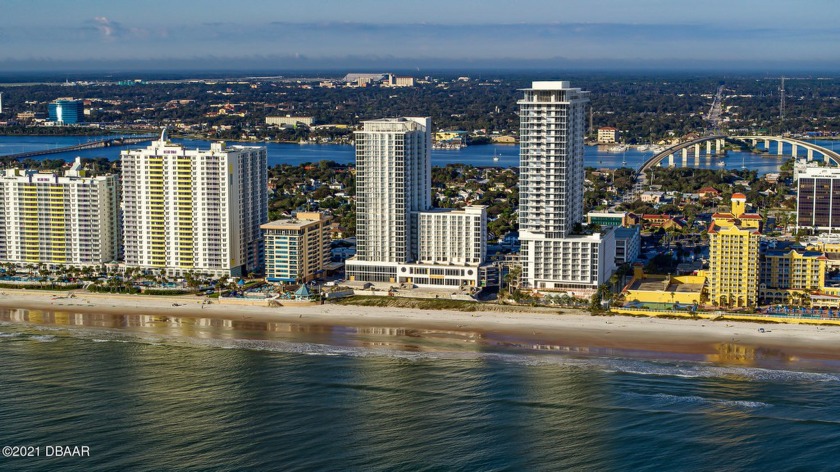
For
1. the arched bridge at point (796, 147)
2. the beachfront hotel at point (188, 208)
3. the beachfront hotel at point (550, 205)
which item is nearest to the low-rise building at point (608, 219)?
the beachfront hotel at point (550, 205)

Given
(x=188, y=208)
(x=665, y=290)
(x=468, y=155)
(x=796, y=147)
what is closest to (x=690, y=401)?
(x=665, y=290)

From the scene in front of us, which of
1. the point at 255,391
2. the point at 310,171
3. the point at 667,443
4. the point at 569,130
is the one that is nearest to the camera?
the point at 667,443

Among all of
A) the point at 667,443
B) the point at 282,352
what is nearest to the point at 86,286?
the point at 282,352

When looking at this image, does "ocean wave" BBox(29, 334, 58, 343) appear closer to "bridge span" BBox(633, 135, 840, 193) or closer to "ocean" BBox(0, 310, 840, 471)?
"ocean" BBox(0, 310, 840, 471)

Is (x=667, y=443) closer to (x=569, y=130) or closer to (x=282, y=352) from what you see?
(x=282, y=352)

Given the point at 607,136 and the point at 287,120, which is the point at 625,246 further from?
the point at 287,120

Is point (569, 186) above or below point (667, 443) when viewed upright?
above

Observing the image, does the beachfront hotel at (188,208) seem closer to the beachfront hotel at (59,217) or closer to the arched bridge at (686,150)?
the beachfront hotel at (59,217)
